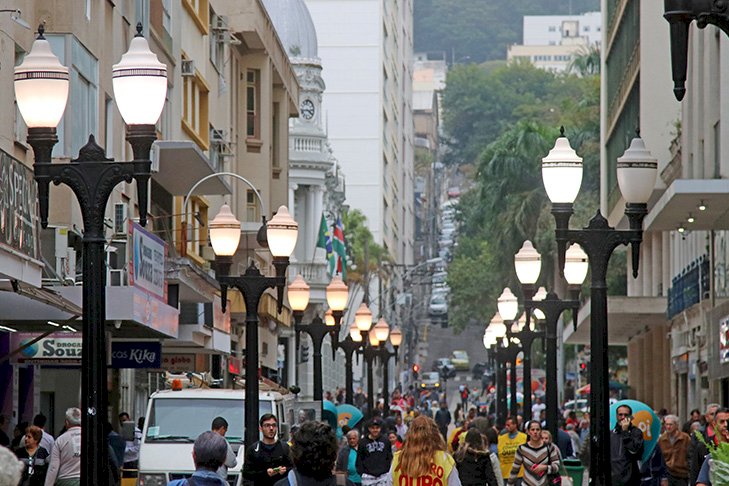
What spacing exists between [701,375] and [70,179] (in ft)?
101

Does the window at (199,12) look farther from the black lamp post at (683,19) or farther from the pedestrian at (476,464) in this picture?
the black lamp post at (683,19)

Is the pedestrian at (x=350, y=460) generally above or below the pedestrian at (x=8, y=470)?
below

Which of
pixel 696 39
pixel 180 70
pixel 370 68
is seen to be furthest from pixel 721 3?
pixel 370 68

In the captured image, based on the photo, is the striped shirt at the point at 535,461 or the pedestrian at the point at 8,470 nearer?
the pedestrian at the point at 8,470

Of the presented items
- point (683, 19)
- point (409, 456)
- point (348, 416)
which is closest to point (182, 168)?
point (348, 416)

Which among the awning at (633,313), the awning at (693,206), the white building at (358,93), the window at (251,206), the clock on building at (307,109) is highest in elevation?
the white building at (358,93)

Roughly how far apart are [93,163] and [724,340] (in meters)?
23.0

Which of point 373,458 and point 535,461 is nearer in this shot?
point 535,461

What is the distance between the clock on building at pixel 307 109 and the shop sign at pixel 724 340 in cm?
4213

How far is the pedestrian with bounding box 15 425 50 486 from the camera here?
20328 millimetres

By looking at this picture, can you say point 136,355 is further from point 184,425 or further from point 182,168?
point 182,168

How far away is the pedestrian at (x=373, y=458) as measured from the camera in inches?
892

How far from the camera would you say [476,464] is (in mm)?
19188

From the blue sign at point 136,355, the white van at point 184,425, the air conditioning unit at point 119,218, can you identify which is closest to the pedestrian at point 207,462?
the white van at point 184,425
